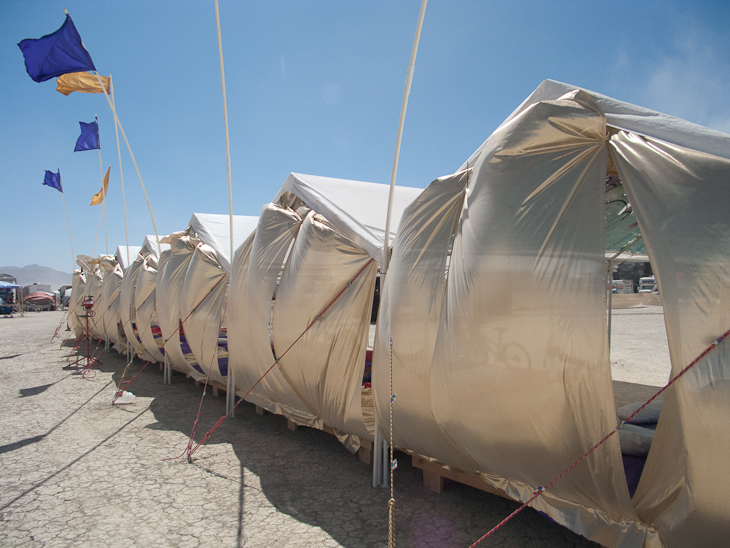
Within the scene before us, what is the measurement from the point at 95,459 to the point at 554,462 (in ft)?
15.9

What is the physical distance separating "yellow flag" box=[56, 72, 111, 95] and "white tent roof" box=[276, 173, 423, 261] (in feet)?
20.6

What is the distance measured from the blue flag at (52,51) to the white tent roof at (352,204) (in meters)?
5.21

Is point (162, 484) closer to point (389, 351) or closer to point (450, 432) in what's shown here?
point (389, 351)

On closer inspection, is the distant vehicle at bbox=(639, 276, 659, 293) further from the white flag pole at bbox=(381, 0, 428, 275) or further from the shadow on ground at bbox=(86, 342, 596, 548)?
the white flag pole at bbox=(381, 0, 428, 275)

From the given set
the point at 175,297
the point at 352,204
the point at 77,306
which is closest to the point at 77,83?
the point at 175,297

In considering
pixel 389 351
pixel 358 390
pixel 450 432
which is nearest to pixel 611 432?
pixel 450 432

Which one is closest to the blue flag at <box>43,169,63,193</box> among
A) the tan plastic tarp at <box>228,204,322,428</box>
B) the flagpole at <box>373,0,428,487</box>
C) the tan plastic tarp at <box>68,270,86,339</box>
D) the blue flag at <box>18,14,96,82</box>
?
the tan plastic tarp at <box>68,270,86,339</box>

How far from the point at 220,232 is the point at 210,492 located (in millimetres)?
5416

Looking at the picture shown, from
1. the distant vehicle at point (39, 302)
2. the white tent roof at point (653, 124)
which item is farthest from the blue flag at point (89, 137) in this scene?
the distant vehicle at point (39, 302)

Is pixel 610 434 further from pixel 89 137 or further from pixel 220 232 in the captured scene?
pixel 89 137

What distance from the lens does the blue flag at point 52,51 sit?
782 centimetres

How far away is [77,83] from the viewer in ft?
30.8

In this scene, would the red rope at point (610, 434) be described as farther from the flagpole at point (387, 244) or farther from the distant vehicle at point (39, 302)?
the distant vehicle at point (39, 302)

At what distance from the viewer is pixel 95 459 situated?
16.5 ft
